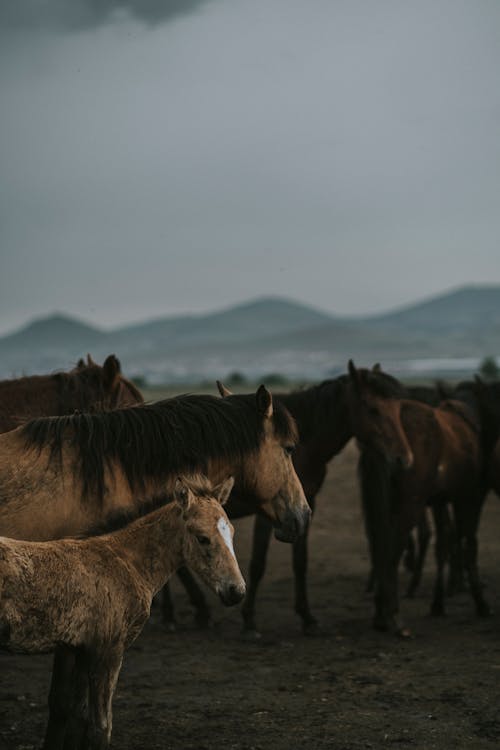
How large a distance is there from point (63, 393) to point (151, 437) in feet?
5.12

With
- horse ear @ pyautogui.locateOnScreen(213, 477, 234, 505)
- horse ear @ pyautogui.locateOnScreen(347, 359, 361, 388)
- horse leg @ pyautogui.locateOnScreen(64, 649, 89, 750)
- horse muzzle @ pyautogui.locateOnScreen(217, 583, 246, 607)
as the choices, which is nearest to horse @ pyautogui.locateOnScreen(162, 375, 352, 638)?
horse ear @ pyautogui.locateOnScreen(347, 359, 361, 388)

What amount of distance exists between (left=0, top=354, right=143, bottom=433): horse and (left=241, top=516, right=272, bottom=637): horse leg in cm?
251

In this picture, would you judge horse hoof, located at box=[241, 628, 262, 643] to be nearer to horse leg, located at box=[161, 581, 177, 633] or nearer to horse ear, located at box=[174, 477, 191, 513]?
horse leg, located at box=[161, 581, 177, 633]

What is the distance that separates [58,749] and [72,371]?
2865 mm

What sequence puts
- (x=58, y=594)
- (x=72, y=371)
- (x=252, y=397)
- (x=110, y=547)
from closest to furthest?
1. (x=58, y=594)
2. (x=110, y=547)
3. (x=252, y=397)
4. (x=72, y=371)

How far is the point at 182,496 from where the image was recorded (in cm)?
471

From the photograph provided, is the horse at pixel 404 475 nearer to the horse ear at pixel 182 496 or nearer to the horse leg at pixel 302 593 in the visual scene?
the horse leg at pixel 302 593

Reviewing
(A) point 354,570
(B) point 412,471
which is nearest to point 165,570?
(B) point 412,471

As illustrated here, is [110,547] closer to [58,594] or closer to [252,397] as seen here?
[58,594]

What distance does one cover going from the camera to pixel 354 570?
11.6 meters

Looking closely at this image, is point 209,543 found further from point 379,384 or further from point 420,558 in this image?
point 420,558

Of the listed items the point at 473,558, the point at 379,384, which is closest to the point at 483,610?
the point at 473,558

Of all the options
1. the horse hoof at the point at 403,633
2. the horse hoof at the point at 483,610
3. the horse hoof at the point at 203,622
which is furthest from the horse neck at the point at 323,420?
the horse hoof at the point at 483,610

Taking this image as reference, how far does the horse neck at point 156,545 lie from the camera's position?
4.82 m
